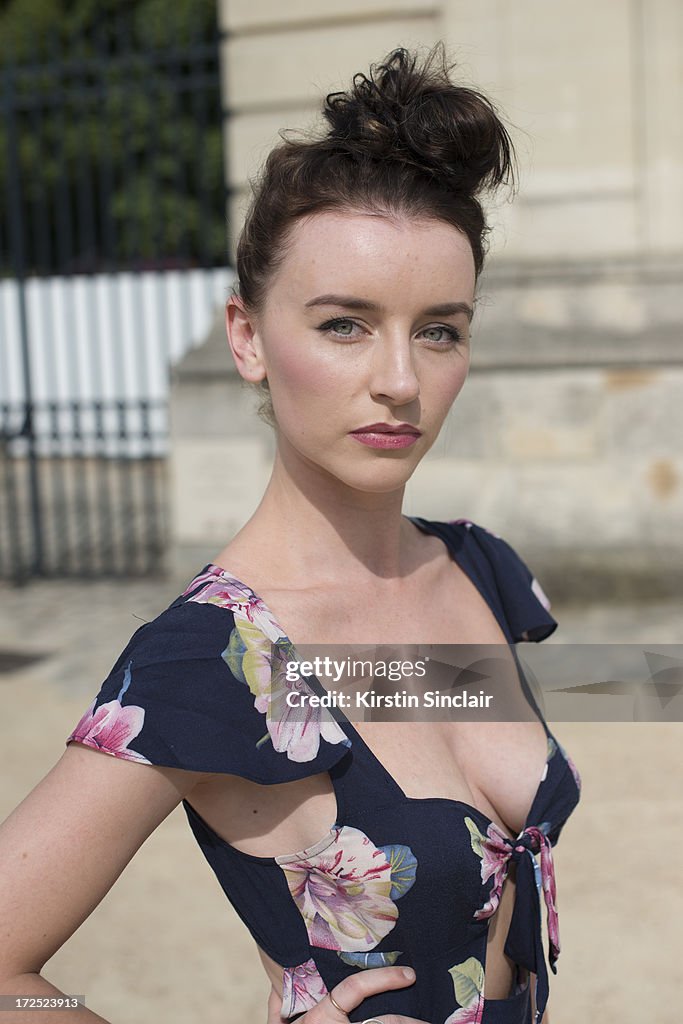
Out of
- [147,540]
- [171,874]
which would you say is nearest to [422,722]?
[171,874]

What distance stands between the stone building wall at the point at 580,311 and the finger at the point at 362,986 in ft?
19.2

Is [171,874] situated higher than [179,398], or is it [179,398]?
[179,398]

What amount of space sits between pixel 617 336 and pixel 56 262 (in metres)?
16.5

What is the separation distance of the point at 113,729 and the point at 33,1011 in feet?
1.01

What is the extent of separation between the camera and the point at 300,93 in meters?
7.93

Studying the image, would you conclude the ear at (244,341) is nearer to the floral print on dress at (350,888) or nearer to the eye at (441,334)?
the eye at (441,334)

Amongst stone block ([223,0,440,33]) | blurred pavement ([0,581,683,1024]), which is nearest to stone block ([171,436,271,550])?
blurred pavement ([0,581,683,1024])

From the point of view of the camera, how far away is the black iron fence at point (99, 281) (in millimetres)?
9000

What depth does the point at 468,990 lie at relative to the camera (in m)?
1.54

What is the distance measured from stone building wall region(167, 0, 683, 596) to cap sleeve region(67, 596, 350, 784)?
583cm

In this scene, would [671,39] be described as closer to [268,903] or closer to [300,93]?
[300,93]

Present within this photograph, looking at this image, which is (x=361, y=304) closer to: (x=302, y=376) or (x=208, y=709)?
(x=302, y=376)

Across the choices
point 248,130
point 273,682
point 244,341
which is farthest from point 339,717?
point 248,130

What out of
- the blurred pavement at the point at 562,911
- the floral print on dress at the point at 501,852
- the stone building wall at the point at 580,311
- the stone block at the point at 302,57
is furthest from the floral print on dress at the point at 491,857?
the stone block at the point at 302,57
